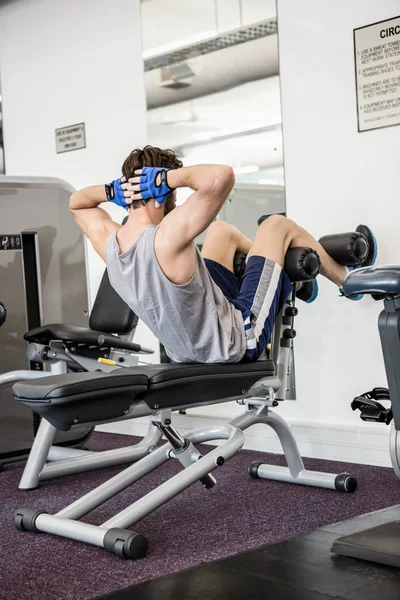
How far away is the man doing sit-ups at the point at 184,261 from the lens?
8.31ft

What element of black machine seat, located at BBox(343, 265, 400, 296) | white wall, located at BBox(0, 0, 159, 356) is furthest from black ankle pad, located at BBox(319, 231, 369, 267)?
white wall, located at BBox(0, 0, 159, 356)

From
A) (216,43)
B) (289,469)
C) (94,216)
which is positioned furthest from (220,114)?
(289,469)

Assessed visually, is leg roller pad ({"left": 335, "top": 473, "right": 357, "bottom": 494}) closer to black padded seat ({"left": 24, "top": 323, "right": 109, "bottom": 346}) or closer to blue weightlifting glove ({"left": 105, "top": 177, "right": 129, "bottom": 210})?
black padded seat ({"left": 24, "top": 323, "right": 109, "bottom": 346})

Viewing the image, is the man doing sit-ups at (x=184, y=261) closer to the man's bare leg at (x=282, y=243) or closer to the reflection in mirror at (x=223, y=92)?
the man's bare leg at (x=282, y=243)

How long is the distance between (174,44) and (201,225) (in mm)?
2319

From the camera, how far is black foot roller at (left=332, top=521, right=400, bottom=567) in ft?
6.49

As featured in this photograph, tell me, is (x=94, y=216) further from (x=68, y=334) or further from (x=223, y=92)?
(x=223, y=92)

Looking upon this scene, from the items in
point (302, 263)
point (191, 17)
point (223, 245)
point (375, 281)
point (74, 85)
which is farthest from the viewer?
point (74, 85)

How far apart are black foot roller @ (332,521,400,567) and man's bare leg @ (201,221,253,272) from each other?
131cm

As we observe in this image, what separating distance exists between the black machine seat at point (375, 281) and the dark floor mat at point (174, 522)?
0.97 meters

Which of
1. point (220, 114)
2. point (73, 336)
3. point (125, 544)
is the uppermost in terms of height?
point (220, 114)

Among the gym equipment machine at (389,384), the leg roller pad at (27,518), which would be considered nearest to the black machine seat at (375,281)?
the gym equipment machine at (389,384)

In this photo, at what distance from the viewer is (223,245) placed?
10.4 ft

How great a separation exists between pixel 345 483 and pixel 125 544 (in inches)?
41.3
